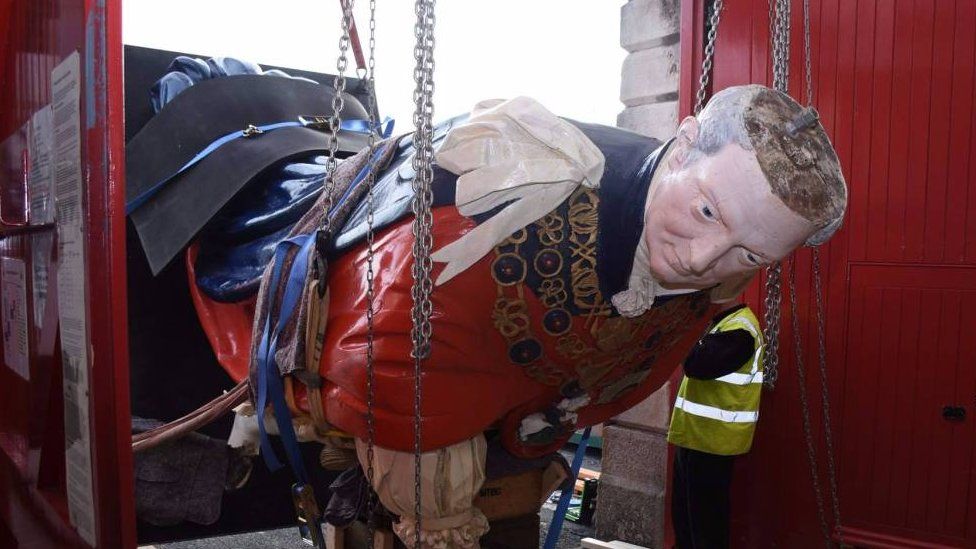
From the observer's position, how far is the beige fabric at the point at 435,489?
1.75 metres

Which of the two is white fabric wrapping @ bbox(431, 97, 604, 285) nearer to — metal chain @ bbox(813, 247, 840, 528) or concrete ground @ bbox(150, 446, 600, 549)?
metal chain @ bbox(813, 247, 840, 528)

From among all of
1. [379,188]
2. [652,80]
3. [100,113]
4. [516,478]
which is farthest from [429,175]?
[652,80]

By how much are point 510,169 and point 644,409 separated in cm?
187

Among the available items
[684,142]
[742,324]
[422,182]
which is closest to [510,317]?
[422,182]

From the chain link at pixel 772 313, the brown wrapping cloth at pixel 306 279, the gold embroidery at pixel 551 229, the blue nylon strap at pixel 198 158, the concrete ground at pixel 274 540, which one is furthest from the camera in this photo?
the concrete ground at pixel 274 540

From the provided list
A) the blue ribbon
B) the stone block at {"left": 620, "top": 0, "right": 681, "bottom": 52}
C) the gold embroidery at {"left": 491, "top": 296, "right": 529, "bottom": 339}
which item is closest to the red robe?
the gold embroidery at {"left": 491, "top": 296, "right": 529, "bottom": 339}

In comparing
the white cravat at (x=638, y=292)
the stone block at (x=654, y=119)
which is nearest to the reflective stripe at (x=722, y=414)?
the stone block at (x=654, y=119)

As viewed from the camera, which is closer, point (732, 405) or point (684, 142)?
point (684, 142)

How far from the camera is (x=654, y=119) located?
3285 mm

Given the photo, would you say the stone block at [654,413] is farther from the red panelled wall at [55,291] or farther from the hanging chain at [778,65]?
the red panelled wall at [55,291]

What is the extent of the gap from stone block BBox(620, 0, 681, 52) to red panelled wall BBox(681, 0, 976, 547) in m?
0.33

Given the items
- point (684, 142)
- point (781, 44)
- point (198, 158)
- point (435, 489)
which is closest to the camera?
point (684, 142)

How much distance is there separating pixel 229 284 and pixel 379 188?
705 millimetres

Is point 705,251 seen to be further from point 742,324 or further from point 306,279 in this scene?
point 742,324
